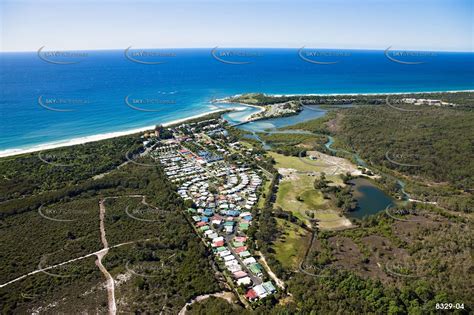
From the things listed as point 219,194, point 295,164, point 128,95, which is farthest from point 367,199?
point 128,95

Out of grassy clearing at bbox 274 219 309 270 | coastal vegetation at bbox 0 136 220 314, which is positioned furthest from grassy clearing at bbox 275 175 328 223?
coastal vegetation at bbox 0 136 220 314

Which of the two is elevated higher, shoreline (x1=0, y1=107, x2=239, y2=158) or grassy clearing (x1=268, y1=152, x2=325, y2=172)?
shoreline (x1=0, y1=107, x2=239, y2=158)

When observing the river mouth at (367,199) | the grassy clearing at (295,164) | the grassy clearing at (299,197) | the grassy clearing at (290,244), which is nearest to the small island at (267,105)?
the grassy clearing at (295,164)

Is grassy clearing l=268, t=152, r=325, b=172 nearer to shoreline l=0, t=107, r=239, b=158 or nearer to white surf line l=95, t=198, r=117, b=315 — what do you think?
white surf line l=95, t=198, r=117, b=315

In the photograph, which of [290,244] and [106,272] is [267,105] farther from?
[106,272]

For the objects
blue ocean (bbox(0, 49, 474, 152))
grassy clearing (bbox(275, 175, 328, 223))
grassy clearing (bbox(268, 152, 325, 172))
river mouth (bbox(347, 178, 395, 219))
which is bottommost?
river mouth (bbox(347, 178, 395, 219))

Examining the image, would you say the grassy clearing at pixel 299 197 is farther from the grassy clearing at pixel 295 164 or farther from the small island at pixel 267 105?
the small island at pixel 267 105

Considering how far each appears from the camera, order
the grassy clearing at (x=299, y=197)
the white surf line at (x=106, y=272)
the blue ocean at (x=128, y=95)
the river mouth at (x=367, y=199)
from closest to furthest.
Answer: the white surf line at (x=106, y=272) < the river mouth at (x=367, y=199) < the grassy clearing at (x=299, y=197) < the blue ocean at (x=128, y=95)

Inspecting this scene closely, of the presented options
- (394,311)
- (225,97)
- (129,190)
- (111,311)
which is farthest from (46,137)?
(394,311)
